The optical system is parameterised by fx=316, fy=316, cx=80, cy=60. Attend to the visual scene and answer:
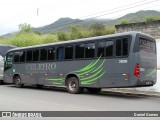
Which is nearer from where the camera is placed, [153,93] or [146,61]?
[146,61]

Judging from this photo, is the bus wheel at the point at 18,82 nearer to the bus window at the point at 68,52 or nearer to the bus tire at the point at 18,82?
the bus tire at the point at 18,82

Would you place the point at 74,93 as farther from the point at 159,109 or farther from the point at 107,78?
the point at 159,109

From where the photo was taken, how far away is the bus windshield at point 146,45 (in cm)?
1463

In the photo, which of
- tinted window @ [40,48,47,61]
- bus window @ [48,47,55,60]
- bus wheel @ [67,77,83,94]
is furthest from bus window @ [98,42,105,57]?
tinted window @ [40,48,47,61]

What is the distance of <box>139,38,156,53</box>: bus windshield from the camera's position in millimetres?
14634

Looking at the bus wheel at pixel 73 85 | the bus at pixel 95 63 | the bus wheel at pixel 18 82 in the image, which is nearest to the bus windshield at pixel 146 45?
the bus at pixel 95 63

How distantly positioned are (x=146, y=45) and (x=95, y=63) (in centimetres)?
270

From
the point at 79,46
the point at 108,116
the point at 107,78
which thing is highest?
the point at 79,46

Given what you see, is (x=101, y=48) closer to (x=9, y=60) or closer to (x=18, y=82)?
(x=18, y=82)

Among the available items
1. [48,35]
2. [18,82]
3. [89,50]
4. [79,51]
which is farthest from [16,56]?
[48,35]

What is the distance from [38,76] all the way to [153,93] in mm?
7107

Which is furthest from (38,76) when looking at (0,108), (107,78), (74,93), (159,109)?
(159,109)

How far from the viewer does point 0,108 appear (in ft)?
36.6

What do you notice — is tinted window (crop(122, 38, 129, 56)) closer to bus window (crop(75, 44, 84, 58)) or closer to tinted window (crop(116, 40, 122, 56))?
tinted window (crop(116, 40, 122, 56))
